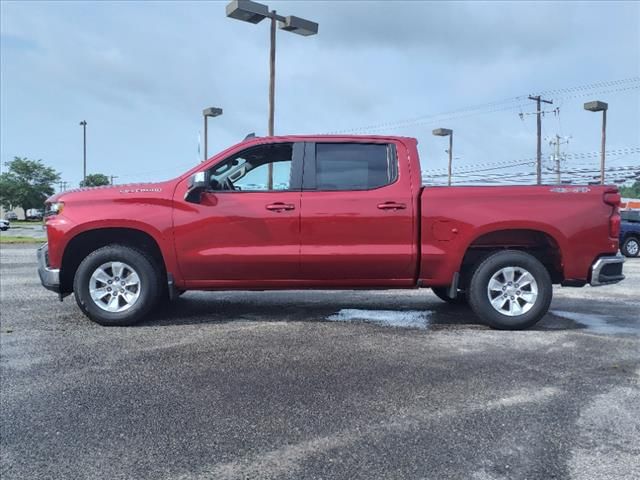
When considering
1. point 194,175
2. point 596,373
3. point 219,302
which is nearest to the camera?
point 596,373

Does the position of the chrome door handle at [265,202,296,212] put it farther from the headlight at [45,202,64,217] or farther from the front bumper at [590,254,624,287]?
the front bumper at [590,254,624,287]

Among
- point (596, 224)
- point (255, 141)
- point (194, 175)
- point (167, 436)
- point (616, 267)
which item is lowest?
point (167, 436)

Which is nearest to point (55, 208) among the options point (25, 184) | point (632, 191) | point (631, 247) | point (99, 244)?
point (99, 244)

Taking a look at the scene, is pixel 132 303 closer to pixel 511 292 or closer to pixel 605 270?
pixel 511 292

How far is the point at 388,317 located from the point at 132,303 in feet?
8.93

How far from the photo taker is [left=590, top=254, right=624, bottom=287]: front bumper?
5.73 m

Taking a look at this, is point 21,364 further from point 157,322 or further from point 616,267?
point 616,267

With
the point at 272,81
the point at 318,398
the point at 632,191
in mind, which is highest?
the point at 632,191

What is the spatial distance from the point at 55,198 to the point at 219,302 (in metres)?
2.39

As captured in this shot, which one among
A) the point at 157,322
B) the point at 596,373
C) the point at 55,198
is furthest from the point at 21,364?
the point at 596,373

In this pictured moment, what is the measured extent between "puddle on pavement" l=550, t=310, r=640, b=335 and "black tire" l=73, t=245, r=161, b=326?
448cm

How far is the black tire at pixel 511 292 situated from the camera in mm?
5684

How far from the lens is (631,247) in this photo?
19781mm

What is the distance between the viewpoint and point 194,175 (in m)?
5.71
